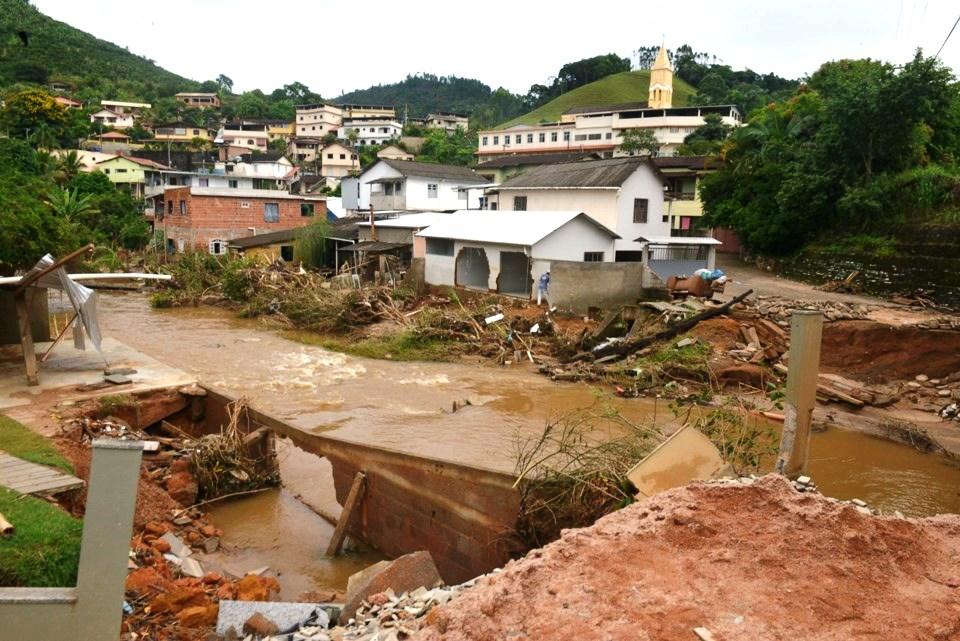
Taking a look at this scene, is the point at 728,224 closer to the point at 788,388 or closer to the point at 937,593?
the point at 788,388

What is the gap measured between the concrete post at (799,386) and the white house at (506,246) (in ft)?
52.3

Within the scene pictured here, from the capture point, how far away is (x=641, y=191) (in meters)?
26.7

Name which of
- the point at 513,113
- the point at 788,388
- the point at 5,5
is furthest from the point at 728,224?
the point at 5,5

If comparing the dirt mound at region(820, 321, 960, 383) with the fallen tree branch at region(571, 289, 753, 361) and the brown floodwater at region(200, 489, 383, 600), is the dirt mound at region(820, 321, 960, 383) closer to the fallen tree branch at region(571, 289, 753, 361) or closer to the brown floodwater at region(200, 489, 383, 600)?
the fallen tree branch at region(571, 289, 753, 361)

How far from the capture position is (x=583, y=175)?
2767 cm

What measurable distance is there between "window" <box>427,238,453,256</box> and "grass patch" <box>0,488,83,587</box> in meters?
20.7

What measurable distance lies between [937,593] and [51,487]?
8.28 m

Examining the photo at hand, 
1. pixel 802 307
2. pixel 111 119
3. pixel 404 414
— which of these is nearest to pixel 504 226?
pixel 802 307

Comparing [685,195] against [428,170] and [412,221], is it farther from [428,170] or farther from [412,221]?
[412,221]

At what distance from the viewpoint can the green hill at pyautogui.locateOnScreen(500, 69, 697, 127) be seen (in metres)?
92.2

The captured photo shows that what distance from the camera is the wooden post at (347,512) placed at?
9.12 meters

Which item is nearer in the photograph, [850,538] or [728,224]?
[850,538]

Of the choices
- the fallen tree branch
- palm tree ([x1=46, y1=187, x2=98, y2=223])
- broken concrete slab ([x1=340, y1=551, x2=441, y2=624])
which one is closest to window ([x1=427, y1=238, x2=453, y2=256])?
the fallen tree branch

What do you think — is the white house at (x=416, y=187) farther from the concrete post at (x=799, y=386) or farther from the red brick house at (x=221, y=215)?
the concrete post at (x=799, y=386)
